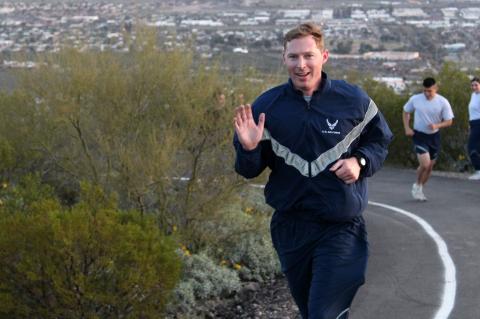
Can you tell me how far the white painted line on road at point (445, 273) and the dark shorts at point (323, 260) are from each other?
2726 millimetres

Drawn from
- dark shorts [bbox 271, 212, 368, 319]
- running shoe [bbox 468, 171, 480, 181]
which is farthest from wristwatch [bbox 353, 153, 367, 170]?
running shoe [bbox 468, 171, 480, 181]

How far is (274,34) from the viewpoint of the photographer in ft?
119

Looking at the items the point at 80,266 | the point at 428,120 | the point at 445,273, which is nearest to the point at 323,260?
the point at 80,266

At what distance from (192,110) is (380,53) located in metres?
26.4

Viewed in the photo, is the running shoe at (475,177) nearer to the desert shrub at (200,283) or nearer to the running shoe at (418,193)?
the running shoe at (418,193)

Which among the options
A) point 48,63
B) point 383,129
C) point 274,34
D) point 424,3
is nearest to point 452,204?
point 48,63

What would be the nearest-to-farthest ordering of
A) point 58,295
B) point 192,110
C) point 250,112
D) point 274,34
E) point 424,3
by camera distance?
point 250,112
point 58,295
point 192,110
point 274,34
point 424,3

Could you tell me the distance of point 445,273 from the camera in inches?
361

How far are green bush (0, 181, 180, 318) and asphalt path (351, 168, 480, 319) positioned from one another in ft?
5.66

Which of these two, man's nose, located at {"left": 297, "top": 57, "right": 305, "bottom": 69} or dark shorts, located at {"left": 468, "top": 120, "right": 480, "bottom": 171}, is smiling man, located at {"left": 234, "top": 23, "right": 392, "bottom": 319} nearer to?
man's nose, located at {"left": 297, "top": 57, "right": 305, "bottom": 69}

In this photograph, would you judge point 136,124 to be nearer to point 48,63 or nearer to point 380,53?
point 48,63

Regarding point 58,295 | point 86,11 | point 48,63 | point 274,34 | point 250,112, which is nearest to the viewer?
point 250,112

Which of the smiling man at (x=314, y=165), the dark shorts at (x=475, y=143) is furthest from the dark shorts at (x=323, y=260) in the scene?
the dark shorts at (x=475, y=143)

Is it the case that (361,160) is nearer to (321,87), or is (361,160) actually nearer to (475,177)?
(321,87)
